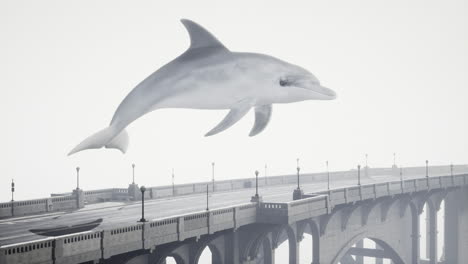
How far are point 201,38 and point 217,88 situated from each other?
1817 mm

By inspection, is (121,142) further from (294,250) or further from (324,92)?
(294,250)

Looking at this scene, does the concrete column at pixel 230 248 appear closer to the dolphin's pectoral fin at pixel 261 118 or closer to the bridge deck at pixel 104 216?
the bridge deck at pixel 104 216

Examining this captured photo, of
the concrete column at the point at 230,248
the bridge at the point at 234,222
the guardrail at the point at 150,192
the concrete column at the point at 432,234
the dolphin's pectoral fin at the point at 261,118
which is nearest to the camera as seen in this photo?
the dolphin's pectoral fin at the point at 261,118

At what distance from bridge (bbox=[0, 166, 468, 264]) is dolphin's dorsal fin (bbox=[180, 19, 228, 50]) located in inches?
558

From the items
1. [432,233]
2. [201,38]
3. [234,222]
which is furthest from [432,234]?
[201,38]

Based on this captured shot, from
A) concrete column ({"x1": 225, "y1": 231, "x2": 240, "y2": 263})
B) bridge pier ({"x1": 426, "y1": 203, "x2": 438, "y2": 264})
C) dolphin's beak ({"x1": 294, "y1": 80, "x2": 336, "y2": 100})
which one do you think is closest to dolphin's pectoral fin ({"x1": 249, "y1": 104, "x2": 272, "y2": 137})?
dolphin's beak ({"x1": 294, "y1": 80, "x2": 336, "y2": 100})

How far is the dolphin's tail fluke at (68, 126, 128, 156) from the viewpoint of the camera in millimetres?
7875

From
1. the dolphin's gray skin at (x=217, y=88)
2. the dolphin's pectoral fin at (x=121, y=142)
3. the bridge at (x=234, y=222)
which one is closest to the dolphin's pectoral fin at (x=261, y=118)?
the dolphin's gray skin at (x=217, y=88)

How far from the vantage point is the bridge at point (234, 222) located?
81.7ft

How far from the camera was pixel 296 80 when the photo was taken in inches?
310

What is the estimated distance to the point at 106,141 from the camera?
809 cm

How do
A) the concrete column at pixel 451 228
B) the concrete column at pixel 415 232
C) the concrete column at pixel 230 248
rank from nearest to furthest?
the concrete column at pixel 230 248 → the concrete column at pixel 415 232 → the concrete column at pixel 451 228

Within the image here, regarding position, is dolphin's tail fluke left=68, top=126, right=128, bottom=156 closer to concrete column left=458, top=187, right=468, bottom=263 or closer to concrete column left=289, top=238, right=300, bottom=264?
concrete column left=289, top=238, right=300, bottom=264

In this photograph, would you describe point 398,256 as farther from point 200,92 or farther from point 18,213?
point 200,92
